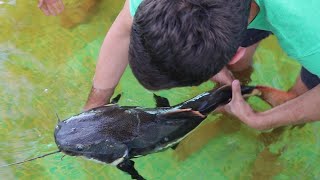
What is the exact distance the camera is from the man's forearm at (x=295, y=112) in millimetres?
1981

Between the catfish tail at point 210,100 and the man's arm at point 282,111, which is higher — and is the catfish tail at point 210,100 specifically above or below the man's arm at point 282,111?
above

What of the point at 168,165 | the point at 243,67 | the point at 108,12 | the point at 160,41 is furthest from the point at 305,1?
the point at 108,12

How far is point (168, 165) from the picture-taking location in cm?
263

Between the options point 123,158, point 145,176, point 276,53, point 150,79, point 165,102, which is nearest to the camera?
point 150,79

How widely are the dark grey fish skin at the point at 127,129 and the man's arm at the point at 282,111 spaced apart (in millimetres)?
51

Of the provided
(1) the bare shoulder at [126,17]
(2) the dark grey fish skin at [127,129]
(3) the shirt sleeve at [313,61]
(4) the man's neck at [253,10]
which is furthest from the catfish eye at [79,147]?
(3) the shirt sleeve at [313,61]

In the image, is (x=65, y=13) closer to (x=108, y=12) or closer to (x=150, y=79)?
(x=108, y=12)

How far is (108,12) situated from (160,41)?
183 centimetres

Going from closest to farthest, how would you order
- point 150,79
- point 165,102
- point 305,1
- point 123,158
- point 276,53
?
1. point 150,79
2. point 305,1
3. point 123,158
4. point 165,102
5. point 276,53

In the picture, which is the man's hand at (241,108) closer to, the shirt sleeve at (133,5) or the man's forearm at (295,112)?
the man's forearm at (295,112)

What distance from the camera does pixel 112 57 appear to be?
1.99 meters

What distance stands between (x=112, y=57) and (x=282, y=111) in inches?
31.7

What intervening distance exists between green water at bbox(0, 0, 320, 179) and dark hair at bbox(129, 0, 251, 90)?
4.14 feet

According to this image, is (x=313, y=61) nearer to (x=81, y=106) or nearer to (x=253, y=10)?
(x=253, y=10)
